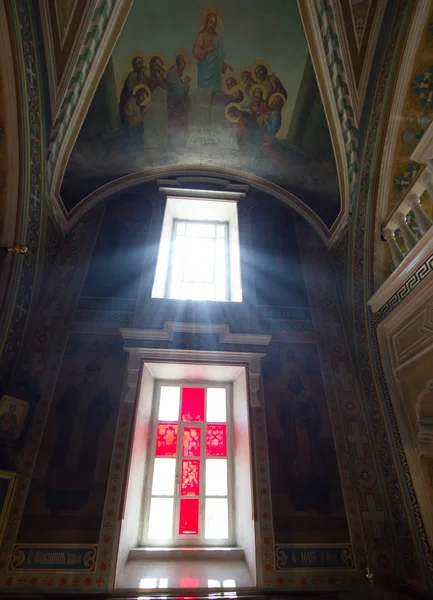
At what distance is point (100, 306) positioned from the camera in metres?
4.65

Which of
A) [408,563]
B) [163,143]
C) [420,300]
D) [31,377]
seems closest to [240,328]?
[420,300]

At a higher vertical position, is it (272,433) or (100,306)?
(100,306)

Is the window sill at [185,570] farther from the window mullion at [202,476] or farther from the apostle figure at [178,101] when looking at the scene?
the apostle figure at [178,101]

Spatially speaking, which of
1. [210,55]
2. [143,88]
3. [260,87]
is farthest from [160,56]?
[260,87]

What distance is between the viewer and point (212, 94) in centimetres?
510

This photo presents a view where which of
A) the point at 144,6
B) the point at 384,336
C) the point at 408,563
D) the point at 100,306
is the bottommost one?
the point at 408,563

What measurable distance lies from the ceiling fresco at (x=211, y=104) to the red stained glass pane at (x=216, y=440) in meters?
3.61

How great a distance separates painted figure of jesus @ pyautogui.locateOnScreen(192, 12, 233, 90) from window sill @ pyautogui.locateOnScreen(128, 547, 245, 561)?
6.12m

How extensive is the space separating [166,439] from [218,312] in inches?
70.4

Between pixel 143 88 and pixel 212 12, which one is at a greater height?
pixel 212 12

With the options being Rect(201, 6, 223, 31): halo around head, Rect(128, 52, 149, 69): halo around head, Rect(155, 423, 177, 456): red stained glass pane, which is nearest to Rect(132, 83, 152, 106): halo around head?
Rect(128, 52, 149, 69): halo around head

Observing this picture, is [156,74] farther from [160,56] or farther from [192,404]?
[192,404]

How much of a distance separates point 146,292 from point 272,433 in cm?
252

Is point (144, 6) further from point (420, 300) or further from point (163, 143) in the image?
point (420, 300)
